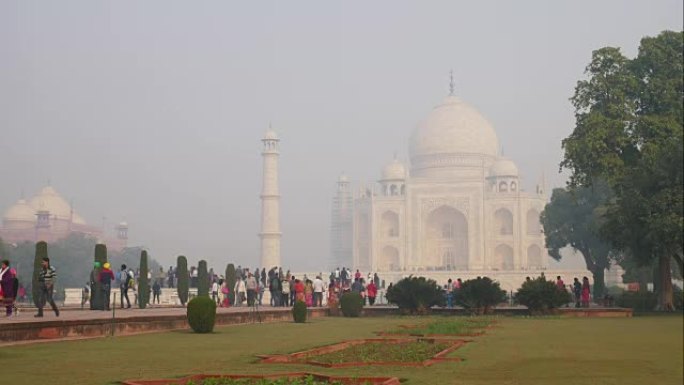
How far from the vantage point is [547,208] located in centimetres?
4772

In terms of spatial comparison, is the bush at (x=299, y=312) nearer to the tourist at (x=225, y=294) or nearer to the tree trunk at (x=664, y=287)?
the tree trunk at (x=664, y=287)

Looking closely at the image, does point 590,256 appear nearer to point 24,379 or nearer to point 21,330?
point 21,330

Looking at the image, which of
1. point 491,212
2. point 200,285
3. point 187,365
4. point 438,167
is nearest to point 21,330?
point 187,365

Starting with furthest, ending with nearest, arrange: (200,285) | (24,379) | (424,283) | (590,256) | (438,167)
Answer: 1. (438,167)
2. (590,256)
3. (200,285)
4. (424,283)
5. (24,379)

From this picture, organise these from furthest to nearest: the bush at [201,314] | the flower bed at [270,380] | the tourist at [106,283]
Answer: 1. the tourist at [106,283]
2. the bush at [201,314]
3. the flower bed at [270,380]

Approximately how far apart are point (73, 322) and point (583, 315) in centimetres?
1317

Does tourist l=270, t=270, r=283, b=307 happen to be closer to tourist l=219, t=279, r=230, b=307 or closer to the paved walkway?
tourist l=219, t=279, r=230, b=307

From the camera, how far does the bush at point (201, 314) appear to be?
46.9 ft

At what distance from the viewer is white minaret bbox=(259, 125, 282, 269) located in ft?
187

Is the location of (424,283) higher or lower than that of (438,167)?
lower

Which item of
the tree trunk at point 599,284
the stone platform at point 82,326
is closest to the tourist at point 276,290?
the stone platform at point 82,326

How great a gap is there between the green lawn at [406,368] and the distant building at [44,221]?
5277 cm

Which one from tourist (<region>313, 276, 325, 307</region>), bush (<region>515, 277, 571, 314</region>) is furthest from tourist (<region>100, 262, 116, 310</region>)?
bush (<region>515, 277, 571, 314</region>)

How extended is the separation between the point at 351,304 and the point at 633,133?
28.9ft
